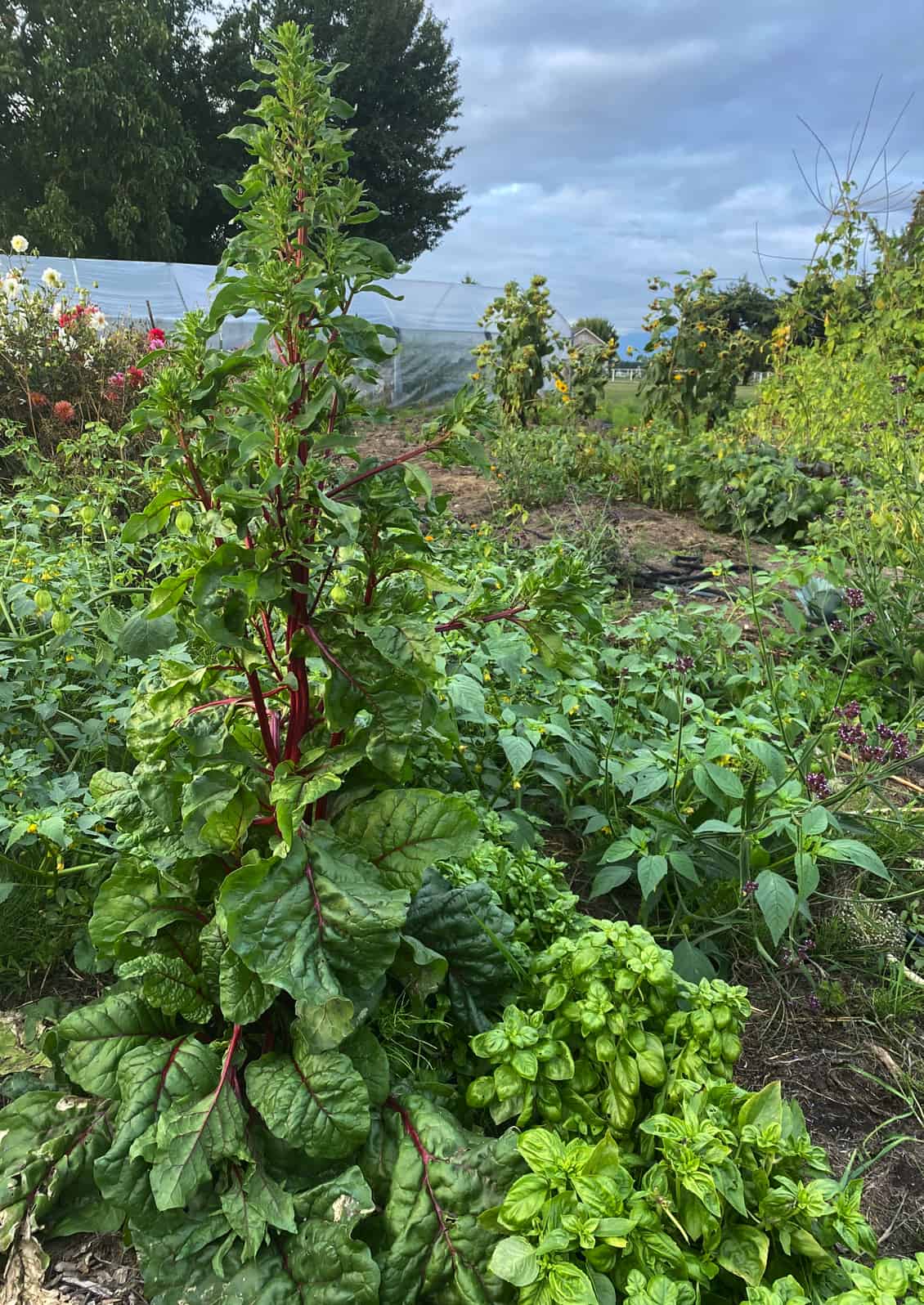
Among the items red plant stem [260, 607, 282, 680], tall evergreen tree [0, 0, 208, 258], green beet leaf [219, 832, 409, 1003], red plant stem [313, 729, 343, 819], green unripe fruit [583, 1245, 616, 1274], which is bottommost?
green unripe fruit [583, 1245, 616, 1274]

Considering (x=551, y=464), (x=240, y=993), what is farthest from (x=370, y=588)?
(x=551, y=464)

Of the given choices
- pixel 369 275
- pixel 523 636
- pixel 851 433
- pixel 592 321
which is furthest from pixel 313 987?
pixel 592 321

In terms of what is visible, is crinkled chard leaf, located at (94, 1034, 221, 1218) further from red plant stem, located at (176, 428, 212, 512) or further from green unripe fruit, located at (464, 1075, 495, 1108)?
red plant stem, located at (176, 428, 212, 512)

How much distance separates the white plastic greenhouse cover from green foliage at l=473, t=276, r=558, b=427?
4586mm

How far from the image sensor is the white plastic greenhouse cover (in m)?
13.1

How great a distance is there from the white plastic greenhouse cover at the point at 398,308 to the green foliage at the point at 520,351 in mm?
4586

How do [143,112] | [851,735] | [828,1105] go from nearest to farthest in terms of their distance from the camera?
[828,1105] < [851,735] < [143,112]

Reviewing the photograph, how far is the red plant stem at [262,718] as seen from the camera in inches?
57.2

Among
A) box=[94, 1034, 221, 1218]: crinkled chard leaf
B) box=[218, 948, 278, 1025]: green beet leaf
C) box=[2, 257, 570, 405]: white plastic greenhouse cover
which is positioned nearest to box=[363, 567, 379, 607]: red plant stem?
box=[218, 948, 278, 1025]: green beet leaf

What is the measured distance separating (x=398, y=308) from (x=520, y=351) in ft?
25.8

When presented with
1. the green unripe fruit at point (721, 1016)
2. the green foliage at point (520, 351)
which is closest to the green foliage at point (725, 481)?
the green foliage at point (520, 351)

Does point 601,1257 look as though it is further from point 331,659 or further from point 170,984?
point 331,659

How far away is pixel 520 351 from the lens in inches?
324

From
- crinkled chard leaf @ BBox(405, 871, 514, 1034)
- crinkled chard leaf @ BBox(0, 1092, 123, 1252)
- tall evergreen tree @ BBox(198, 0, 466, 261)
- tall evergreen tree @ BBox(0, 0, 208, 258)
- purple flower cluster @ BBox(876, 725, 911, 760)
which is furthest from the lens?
tall evergreen tree @ BBox(198, 0, 466, 261)
